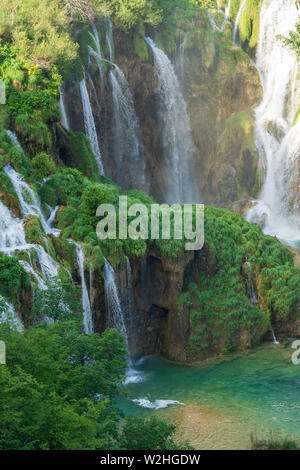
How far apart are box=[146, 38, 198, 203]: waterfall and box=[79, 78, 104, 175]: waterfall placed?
7.27 m

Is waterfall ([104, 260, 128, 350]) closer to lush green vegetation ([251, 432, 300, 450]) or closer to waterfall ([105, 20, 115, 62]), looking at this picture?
lush green vegetation ([251, 432, 300, 450])

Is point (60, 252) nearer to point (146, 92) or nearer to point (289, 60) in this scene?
point (146, 92)

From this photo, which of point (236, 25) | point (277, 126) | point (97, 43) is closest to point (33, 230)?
point (97, 43)

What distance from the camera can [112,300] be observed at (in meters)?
22.4

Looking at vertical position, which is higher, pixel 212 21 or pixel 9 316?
pixel 212 21

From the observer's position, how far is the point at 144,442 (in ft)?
44.5

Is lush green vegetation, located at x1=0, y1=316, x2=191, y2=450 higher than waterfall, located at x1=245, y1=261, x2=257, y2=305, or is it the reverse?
waterfall, located at x1=245, y1=261, x2=257, y2=305

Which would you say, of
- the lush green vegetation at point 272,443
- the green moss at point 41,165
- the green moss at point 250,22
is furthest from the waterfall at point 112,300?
the green moss at point 250,22

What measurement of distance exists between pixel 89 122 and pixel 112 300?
10378 mm

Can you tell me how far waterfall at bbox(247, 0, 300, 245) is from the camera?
1427 inches

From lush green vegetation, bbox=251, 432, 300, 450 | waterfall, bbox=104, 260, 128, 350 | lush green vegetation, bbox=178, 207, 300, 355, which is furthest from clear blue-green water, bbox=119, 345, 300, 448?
waterfall, bbox=104, 260, 128, 350

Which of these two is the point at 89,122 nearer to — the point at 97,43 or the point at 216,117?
the point at 97,43

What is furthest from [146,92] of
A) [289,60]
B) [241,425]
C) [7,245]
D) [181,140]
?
[241,425]

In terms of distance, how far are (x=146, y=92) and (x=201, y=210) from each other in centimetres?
1087
